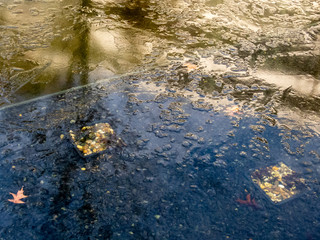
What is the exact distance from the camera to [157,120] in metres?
3.54

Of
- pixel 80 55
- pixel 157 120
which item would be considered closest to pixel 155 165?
pixel 157 120

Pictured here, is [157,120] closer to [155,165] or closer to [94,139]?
[155,165]

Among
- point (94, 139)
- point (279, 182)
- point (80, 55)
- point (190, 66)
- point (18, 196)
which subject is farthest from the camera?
point (80, 55)

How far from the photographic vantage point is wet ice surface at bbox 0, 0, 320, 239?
2.53 metres

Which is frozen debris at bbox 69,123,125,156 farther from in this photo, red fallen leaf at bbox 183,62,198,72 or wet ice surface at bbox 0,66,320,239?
red fallen leaf at bbox 183,62,198,72

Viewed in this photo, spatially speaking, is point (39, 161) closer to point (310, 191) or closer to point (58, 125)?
point (58, 125)

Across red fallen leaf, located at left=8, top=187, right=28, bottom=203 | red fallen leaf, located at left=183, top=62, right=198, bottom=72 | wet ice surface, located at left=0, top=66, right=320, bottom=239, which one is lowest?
red fallen leaf, located at left=8, top=187, right=28, bottom=203

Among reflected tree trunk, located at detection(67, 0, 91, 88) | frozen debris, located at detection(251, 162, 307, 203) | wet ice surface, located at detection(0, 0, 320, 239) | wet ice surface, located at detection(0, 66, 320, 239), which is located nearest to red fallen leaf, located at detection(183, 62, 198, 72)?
wet ice surface, located at detection(0, 0, 320, 239)

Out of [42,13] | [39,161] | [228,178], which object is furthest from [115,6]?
[228,178]

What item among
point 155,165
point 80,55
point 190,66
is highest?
point 190,66

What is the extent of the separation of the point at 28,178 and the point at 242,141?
2.41 metres

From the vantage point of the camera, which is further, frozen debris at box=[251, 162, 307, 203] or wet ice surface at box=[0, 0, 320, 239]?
frozen debris at box=[251, 162, 307, 203]

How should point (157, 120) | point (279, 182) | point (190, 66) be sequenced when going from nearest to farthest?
point (279, 182) < point (157, 120) < point (190, 66)

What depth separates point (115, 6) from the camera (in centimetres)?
657
